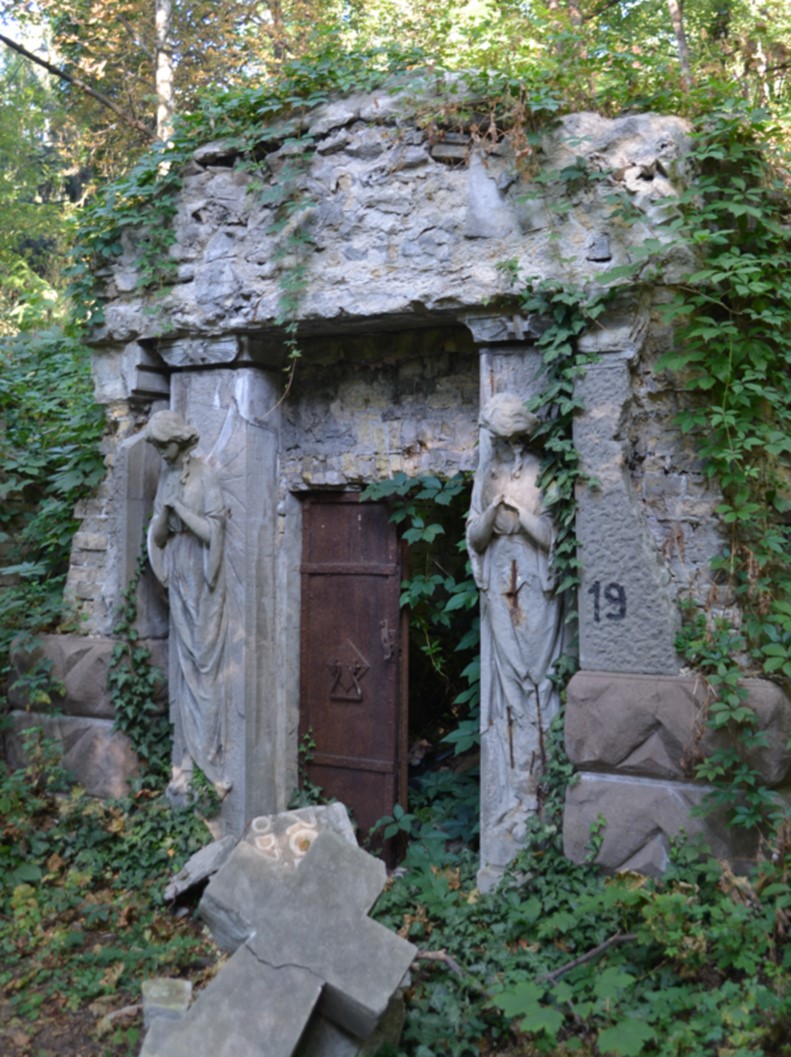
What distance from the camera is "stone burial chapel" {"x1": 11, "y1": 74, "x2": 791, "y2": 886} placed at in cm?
407

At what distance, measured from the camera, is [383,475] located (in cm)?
517

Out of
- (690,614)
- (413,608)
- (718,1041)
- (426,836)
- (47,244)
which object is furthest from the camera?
(47,244)

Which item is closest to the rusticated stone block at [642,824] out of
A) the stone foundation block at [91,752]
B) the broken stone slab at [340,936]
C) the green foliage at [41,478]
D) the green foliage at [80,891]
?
the broken stone slab at [340,936]

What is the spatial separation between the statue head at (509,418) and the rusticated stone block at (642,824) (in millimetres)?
1484

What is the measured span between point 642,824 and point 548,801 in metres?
0.50

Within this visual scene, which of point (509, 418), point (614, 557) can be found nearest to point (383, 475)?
point (509, 418)

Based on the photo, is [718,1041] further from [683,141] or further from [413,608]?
[683,141]

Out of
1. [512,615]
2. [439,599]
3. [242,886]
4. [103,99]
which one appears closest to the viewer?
[242,886]

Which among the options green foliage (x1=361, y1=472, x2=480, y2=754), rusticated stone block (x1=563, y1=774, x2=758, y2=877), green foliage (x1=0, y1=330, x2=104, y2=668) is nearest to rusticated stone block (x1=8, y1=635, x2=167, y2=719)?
green foliage (x1=0, y1=330, x2=104, y2=668)

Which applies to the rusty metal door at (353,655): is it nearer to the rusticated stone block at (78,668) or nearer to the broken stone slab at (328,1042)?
the rusticated stone block at (78,668)

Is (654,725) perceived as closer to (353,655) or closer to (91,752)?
(353,655)

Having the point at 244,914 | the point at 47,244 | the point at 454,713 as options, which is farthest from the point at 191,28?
the point at 244,914

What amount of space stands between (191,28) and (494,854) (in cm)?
1031

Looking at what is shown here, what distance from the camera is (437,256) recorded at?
14.8 feet
